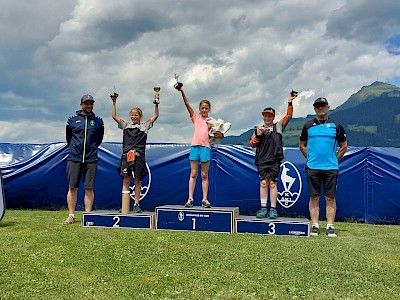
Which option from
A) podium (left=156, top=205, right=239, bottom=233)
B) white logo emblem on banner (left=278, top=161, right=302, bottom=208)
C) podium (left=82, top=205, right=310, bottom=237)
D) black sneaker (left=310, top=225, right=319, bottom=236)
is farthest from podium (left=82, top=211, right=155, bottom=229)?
white logo emblem on banner (left=278, top=161, right=302, bottom=208)

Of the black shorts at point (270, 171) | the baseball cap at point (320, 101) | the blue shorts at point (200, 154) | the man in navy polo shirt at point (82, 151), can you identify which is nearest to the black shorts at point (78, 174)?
the man in navy polo shirt at point (82, 151)

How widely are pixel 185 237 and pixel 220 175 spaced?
351cm

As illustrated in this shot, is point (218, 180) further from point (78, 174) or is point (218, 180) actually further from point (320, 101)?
point (320, 101)

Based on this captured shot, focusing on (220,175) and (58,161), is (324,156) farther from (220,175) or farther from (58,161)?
(58,161)

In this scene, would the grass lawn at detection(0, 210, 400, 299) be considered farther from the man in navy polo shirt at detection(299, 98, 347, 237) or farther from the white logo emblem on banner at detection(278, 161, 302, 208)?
the white logo emblem on banner at detection(278, 161, 302, 208)

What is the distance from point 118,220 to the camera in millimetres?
6273

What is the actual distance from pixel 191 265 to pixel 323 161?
2957mm

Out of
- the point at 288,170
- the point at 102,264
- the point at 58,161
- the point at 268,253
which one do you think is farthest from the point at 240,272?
the point at 58,161

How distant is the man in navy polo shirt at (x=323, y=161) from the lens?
19.5ft

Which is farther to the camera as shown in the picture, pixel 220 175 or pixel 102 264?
pixel 220 175

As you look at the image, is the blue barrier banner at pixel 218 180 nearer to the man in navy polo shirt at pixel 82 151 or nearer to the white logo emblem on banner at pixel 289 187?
the white logo emblem on banner at pixel 289 187

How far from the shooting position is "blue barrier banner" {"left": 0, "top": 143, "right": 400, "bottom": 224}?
26.9 feet

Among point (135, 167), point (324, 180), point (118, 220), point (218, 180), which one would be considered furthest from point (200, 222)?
point (218, 180)

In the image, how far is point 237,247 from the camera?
4703mm
